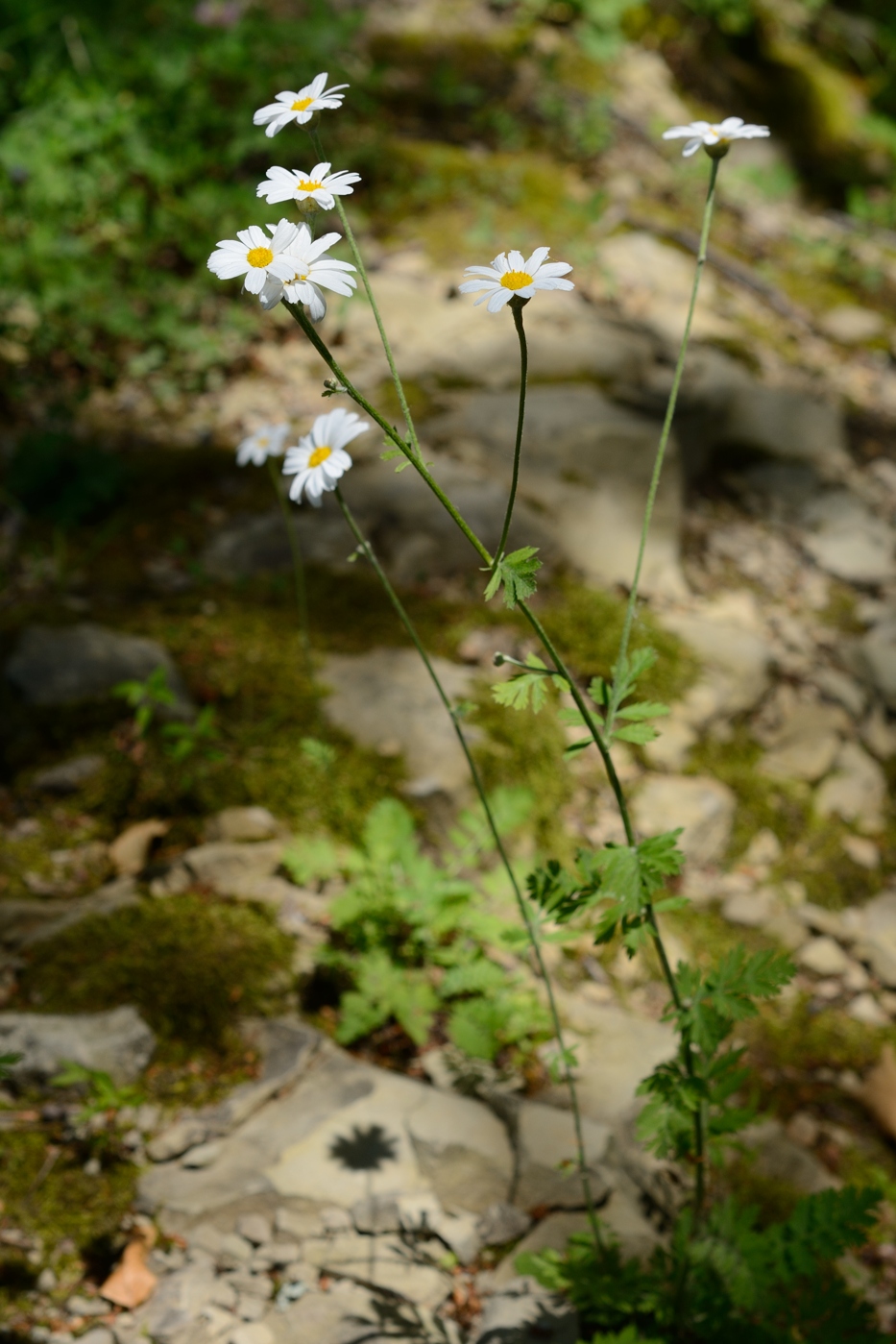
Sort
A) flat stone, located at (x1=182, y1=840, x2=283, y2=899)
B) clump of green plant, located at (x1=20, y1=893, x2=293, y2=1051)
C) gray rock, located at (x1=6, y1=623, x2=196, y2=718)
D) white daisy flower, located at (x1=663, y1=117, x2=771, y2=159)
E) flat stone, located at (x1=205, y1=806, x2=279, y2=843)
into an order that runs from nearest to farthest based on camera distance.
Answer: white daisy flower, located at (x1=663, y1=117, x2=771, y2=159) → clump of green plant, located at (x1=20, y1=893, x2=293, y2=1051) → flat stone, located at (x1=182, y1=840, x2=283, y2=899) → flat stone, located at (x1=205, y1=806, x2=279, y2=843) → gray rock, located at (x1=6, y1=623, x2=196, y2=718)

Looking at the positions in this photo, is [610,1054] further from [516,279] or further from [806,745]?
[516,279]

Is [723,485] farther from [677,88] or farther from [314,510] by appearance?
[677,88]

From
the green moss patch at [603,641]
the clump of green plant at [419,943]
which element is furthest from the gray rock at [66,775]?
the green moss patch at [603,641]

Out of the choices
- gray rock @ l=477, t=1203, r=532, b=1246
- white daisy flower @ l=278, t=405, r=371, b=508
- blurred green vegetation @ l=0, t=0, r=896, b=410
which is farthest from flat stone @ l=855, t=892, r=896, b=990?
blurred green vegetation @ l=0, t=0, r=896, b=410

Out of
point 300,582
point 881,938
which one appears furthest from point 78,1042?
point 881,938

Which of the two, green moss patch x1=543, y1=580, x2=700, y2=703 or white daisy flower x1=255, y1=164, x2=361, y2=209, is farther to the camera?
green moss patch x1=543, y1=580, x2=700, y2=703

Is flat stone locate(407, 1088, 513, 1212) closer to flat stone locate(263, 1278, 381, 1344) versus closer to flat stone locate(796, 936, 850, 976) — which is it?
flat stone locate(263, 1278, 381, 1344)
